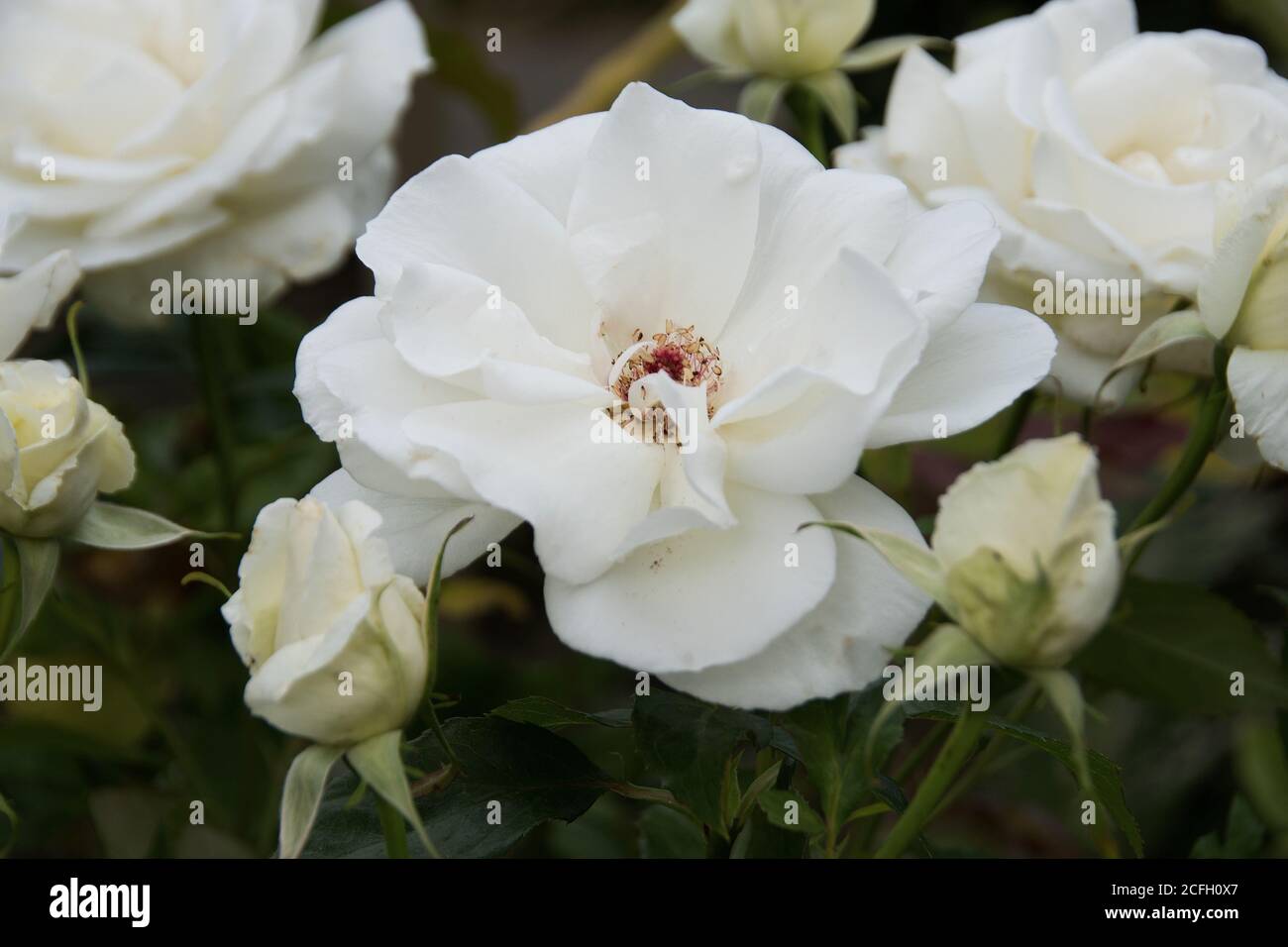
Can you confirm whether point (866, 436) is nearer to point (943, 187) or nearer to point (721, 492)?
point (721, 492)

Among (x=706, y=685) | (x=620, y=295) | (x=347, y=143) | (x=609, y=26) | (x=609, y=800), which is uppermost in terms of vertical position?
(x=609, y=26)

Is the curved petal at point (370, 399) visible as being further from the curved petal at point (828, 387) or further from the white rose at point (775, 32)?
the white rose at point (775, 32)

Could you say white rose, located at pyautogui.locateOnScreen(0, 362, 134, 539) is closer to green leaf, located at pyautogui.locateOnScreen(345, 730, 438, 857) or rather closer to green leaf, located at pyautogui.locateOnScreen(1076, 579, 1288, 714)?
green leaf, located at pyautogui.locateOnScreen(345, 730, 438, 857)

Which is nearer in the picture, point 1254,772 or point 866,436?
point 866,436

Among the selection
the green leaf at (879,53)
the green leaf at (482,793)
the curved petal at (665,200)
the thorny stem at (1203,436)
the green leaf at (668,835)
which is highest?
the green leaf at (879,53)

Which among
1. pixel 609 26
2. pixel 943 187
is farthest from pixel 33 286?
pixel 609 26

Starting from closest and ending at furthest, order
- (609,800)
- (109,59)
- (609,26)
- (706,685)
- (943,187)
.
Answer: (706,685), (943,187), (109,59), (609,800), (609,26)

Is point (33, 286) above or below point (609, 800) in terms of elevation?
above

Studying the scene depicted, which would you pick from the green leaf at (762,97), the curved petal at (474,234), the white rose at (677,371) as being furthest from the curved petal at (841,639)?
the green leaf at (762,97)
